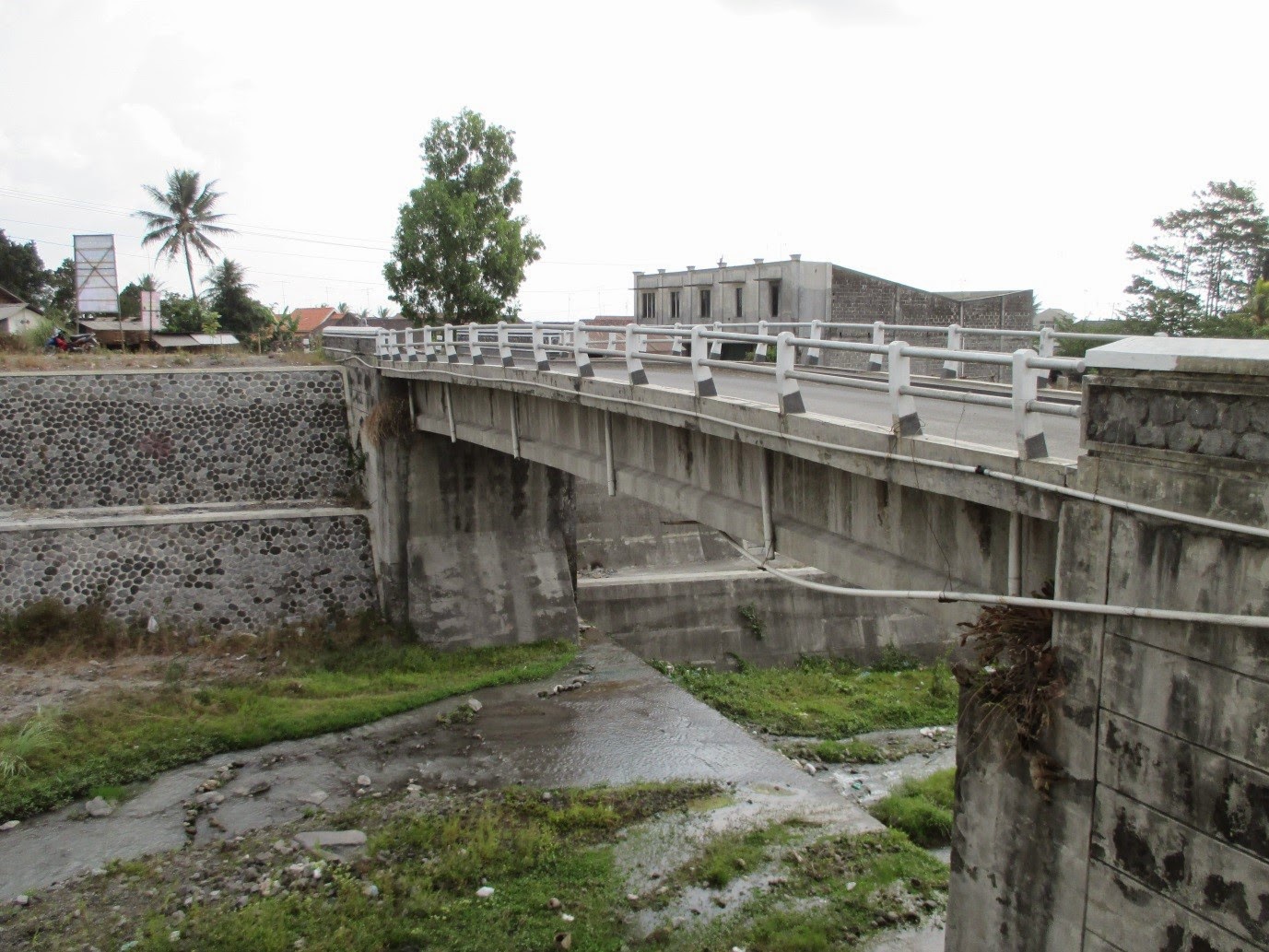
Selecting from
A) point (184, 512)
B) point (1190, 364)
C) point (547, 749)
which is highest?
point (1190, 364)

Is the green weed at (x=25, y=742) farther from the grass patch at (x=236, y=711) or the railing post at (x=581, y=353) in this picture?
the railing post at (x=581, y=353)

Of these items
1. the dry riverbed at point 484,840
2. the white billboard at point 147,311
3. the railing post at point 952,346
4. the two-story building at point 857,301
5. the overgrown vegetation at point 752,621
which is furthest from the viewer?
the white billboard at point 147,311

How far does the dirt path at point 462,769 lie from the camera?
577 inches

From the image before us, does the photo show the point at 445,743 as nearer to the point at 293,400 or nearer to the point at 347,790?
the point at 347,790

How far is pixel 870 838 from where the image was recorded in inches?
576

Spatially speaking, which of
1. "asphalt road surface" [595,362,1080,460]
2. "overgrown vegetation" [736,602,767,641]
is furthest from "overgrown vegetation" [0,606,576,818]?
"asphalt road surface" [595,362,1080,460]

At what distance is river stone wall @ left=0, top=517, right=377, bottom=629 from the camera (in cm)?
2181

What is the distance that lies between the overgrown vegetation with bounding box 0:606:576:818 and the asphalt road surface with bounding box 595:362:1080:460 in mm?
8637

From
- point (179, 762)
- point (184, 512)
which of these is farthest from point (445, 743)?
point (184, 512)

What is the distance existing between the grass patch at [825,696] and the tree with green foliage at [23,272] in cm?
5165

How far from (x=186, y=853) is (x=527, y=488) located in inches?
479

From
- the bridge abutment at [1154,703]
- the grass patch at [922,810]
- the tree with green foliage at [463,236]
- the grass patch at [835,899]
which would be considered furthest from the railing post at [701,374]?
the tree with green foliage at [463,236]

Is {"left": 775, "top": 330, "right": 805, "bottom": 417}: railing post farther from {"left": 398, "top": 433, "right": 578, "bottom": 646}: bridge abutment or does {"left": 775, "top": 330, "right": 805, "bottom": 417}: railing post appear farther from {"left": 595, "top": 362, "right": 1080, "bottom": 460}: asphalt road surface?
{"left": 398, "top": 433, "right": 578, "bottom": 646}: bridge abutment

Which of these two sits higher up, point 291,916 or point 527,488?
point 527,488
